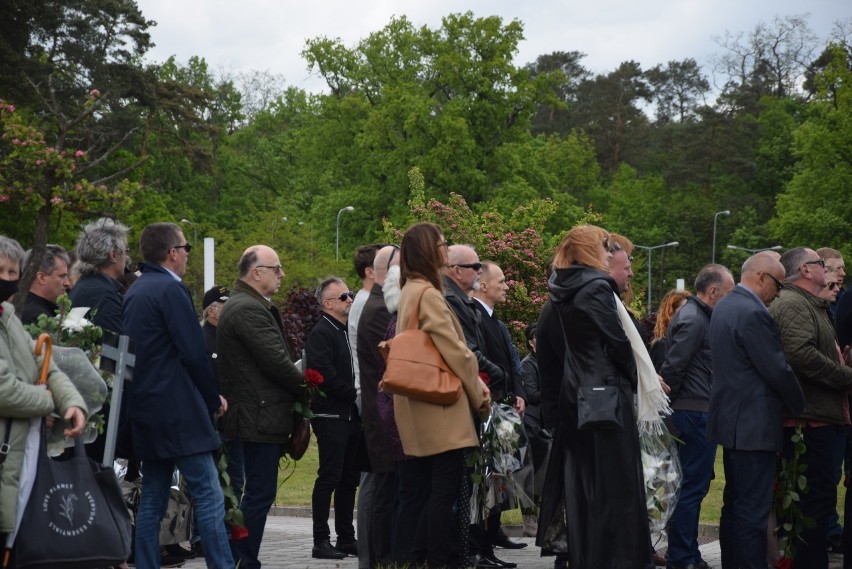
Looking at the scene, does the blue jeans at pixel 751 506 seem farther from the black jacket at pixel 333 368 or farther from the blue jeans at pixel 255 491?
the black jacket at pixel 333 368

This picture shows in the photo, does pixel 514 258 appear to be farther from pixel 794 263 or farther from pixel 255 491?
pixel 255 491

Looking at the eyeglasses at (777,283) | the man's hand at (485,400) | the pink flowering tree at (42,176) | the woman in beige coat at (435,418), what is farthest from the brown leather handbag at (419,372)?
the pink flowering tree at (42,176)

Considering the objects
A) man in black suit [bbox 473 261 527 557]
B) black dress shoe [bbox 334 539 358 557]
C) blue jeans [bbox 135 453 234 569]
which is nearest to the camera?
blue jeans [bbox 135 453 234 569]

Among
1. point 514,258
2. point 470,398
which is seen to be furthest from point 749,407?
point 514,258

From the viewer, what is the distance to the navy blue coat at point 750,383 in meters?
8.04

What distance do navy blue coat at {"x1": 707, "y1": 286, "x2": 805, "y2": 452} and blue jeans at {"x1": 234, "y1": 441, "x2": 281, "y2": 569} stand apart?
2.87 metres

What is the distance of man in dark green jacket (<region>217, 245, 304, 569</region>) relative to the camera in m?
8.20

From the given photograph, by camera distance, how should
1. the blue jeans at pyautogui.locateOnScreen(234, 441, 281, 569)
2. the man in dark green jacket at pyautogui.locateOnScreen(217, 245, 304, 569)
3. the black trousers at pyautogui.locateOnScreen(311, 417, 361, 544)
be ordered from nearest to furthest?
the man in dark green jacket at pyautogui.locateOnScreen(217, 245, 304, 569)
the blue jeans at pyautogui.locateOnScreen(234, 441, 281, 569)
the black trousers at pyautogui.locateOnScreen(311, 417, 361, 544)

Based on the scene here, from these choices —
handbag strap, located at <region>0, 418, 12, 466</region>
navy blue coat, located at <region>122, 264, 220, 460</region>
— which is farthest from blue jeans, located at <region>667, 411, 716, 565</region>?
handbag strap, located at <region>0, 418, 12, 466</region>

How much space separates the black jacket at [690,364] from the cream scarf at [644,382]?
190cm

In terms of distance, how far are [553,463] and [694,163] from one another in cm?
7220

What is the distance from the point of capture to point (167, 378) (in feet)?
23.9

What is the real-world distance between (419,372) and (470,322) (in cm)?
134

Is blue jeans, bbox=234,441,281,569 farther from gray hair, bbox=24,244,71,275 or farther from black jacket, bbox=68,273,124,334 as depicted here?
gray hair, bbox=24,244,71,275
